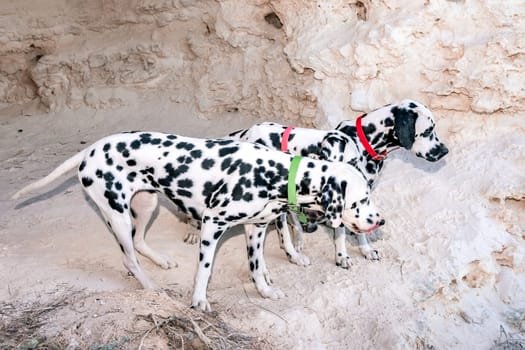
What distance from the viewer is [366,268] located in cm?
649

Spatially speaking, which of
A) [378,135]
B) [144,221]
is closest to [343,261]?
[378,135]

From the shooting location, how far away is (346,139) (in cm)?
645

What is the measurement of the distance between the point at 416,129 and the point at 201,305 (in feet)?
9.07

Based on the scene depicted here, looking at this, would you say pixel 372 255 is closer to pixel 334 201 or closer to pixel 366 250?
pixel 366 250

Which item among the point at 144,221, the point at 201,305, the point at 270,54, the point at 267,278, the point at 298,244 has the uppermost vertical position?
the point at 270,54

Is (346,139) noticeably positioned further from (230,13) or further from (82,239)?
(230,13)

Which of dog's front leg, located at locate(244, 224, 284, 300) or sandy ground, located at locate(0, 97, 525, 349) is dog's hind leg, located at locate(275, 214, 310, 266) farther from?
dog's front leg, located at locate(244, 224, 284, 300)

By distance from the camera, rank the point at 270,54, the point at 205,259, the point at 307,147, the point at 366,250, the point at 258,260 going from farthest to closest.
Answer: the point at 270,54 < the point at 366,250 < the point at 307,147 < the point at 258,260 < the point at 205,259

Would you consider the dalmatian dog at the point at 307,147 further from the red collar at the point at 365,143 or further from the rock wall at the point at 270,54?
the rock wall at the point at 270,54

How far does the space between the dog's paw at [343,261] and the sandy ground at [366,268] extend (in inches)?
2.7

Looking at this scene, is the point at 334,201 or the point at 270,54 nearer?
the point at 334,201

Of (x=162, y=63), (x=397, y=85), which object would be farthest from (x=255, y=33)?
(x=397, y=85)

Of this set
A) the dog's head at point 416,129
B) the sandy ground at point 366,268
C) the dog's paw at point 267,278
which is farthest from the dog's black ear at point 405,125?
the dog's paw at point 267,278

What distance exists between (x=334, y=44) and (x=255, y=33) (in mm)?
1813
